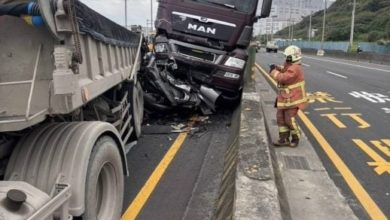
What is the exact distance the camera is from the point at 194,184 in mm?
6262

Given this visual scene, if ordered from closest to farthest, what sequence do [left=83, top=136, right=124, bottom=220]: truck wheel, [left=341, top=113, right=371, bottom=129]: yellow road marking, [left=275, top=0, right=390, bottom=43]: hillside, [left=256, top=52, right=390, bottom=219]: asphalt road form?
[left=83, top=136, right=124, bottom=220]: truck wheel → [left=256, top=52, right=390, bottom=219]: asphalt road → [left=341, top=113, right=371, bottom=129]: yellow road marking → [left=275, top=0, right=390, bottom=43]: hillside

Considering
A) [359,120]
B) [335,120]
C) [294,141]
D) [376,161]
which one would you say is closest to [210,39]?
[335,120]

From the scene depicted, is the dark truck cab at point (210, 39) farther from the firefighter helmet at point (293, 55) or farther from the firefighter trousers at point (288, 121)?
the firefighter helmet at point (293, 55)

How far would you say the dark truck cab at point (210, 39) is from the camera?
35.6 feet

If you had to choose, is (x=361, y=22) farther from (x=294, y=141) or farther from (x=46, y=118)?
(x=46, y=118)

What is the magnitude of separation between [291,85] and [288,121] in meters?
0.54

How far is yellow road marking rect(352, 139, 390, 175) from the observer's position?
23.0 feet

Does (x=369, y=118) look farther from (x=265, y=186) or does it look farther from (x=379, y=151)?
(x=265, y=186)

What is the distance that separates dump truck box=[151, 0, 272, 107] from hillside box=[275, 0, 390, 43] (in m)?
60.5

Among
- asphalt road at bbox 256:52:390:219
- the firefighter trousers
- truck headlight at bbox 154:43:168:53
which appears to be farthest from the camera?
truck headlight at bbox 154:43:168:53

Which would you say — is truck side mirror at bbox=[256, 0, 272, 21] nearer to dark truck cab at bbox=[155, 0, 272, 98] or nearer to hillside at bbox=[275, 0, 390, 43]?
dark truck cab at bbox=[155, 0, 272, 98]

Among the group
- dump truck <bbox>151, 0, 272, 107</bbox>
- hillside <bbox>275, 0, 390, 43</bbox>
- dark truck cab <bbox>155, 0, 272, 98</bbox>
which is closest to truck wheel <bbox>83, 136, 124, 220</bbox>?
dump truck <bbox>151, 0, 272, 107</bbox>

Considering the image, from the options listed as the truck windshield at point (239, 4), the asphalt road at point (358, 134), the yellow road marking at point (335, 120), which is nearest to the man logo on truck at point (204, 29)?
the truck windshield at point (239, 4)

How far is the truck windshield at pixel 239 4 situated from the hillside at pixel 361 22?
60.2 metres
